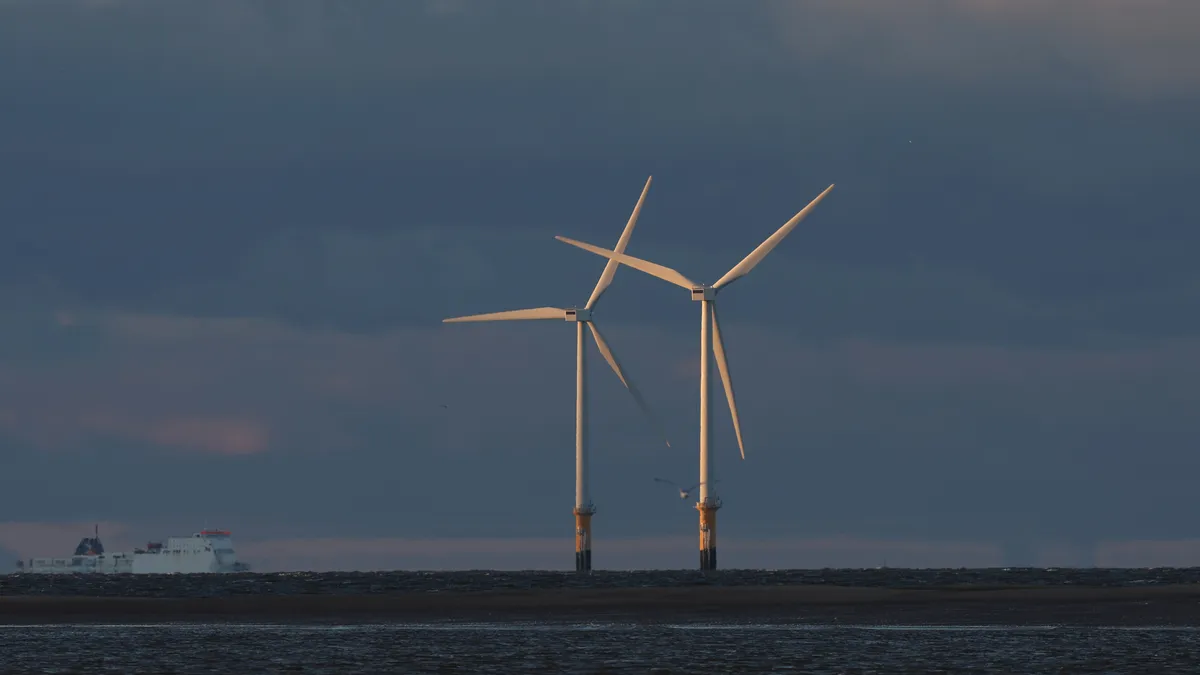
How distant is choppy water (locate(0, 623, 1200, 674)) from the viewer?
72.0 metres

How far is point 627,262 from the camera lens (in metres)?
182

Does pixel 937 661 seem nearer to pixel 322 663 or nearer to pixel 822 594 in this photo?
pixel 322 663

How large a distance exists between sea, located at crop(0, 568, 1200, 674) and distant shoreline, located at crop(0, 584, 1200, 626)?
7.23m

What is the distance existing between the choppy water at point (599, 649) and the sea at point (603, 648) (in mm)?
78

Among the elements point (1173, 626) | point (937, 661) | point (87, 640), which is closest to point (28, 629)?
point (87, 640)

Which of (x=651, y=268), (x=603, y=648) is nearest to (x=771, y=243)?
(x=651, y=268)

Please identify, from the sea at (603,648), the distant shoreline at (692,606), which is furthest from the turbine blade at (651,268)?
the sea at (603,648)

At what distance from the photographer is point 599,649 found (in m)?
81.8

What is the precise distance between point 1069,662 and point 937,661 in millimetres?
4952

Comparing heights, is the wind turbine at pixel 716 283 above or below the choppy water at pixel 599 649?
above

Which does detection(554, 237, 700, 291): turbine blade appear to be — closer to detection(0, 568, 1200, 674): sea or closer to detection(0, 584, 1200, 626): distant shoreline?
detection(0, 584, 1200, 626): distant shoreline

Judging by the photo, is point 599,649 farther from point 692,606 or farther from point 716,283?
point 716,283

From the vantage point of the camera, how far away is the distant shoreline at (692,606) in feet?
355

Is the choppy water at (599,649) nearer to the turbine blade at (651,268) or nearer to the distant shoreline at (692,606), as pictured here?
the distant shoreline at (692,606)
